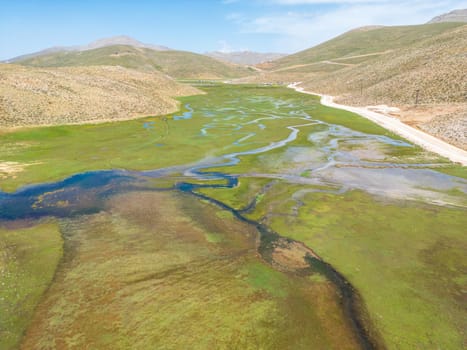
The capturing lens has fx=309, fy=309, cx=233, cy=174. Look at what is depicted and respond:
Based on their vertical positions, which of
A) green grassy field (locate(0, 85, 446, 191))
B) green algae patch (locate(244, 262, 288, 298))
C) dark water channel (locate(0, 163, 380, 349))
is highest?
green algae patch (locate(244, 262, 288, 298))

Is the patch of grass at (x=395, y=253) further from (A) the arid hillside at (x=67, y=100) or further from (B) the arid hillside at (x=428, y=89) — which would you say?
(A) the arid hillside at (x=67, y=100)

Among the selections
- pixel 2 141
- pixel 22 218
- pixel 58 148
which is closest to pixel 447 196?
pixel 22 218

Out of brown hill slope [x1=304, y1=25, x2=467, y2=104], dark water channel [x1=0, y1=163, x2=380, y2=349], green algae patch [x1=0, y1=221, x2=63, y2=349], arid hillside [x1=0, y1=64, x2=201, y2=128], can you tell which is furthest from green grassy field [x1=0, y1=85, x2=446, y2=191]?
brown hill slope [x1=304, y1=25, x2=467, y2=104]

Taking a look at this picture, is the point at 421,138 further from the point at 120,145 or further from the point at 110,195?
the point at 110,195

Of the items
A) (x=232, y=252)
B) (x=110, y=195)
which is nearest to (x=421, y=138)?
(x=232, y=252)

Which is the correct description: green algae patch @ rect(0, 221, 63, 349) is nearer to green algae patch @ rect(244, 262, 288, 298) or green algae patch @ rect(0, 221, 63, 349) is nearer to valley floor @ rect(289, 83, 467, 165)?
green algae patch @ rect(244, 262, 288, 298)
